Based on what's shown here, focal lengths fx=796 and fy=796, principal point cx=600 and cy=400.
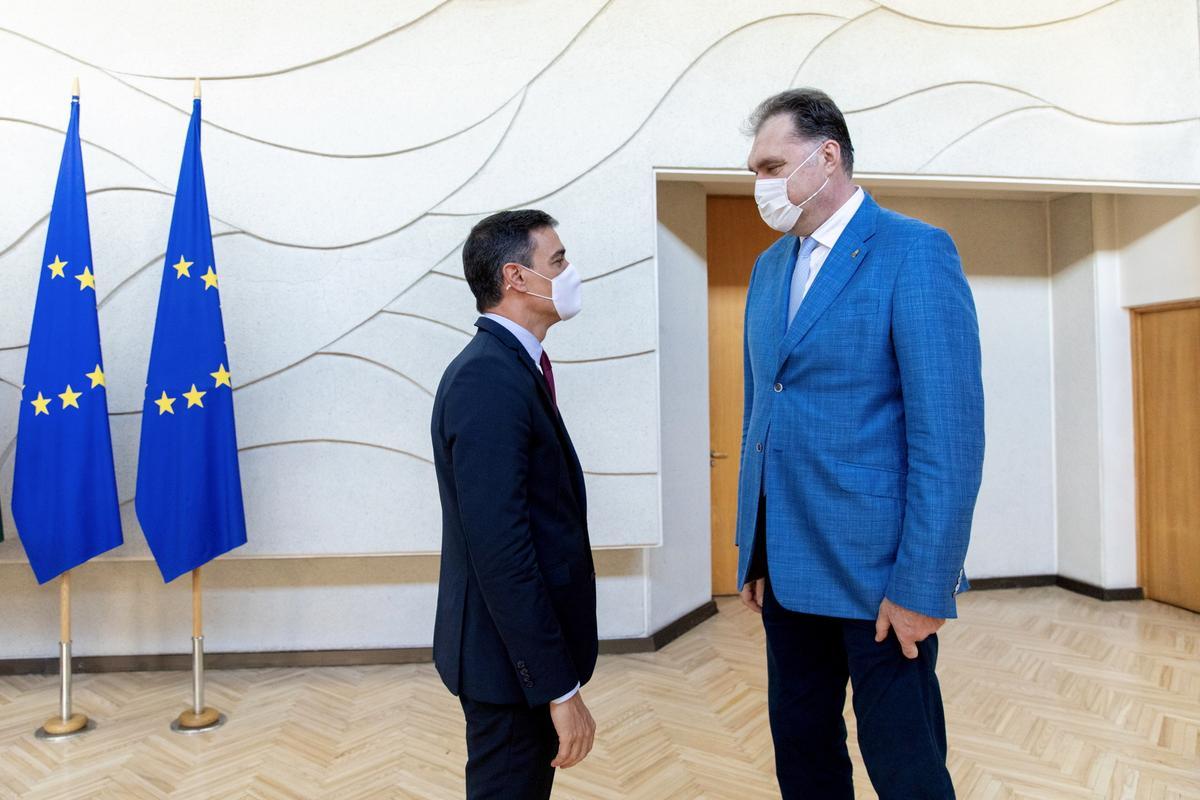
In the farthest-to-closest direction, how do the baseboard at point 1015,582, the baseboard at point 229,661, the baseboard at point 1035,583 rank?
1. the baseboard at point 1015,582
2. the baseboard at point 1035,583
3. the baseboard at point 229,661

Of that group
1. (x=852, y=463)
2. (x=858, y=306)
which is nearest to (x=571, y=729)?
(x=852, y=463)

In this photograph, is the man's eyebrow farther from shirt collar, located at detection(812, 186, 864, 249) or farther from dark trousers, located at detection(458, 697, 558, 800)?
dark trousers, located at detection(458, 697, 558, 800)

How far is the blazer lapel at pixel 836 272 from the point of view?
153cm

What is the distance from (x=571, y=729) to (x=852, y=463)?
2.30ft

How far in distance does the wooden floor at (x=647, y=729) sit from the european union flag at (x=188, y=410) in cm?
72

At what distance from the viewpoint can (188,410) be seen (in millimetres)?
3125

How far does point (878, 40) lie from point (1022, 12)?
30.5 inches

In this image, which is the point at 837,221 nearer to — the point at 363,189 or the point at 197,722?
the point at 363,189

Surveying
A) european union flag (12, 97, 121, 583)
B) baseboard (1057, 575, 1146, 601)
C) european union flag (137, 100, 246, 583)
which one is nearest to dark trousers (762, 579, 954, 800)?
european union flag (137, 100, 246, 583)

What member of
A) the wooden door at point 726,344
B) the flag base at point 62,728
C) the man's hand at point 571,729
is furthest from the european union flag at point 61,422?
the wooden door at point 726,344

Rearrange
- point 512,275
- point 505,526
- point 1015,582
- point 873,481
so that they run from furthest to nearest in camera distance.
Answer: point 1015,582 → point 512,275 → point 873,481 → point 505,526

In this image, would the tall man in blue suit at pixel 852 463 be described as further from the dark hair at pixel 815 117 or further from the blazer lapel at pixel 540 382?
the blazer lapel at pixel 540 382

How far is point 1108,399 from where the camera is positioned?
4863mm

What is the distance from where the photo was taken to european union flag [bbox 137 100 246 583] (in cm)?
310
